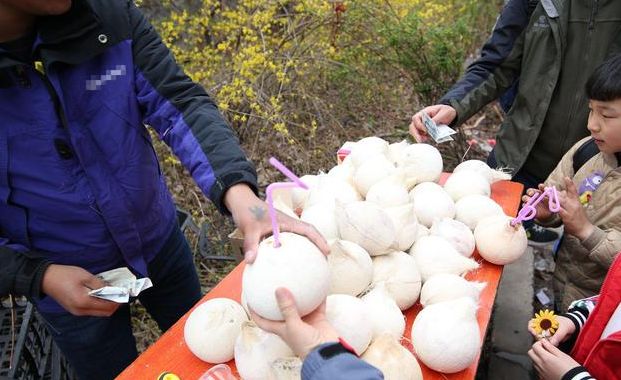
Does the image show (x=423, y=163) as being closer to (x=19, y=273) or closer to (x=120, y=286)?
(x=120, y=286)

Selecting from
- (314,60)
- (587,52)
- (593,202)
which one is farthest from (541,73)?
(314,60)

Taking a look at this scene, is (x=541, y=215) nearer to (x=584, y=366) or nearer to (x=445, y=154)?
(x=584, y=366)

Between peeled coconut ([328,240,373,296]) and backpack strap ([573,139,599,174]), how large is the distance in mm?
1224

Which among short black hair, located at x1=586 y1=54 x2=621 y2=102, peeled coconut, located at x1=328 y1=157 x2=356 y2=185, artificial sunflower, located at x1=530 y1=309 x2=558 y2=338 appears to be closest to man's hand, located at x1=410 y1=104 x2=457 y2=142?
peeled coconut, located at x1=328 y1=157 x2=356 y2=185

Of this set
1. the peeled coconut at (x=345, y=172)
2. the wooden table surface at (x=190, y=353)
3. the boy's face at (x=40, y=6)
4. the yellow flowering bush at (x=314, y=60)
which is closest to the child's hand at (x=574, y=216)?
the wooden table surface at (x=190, y=353)

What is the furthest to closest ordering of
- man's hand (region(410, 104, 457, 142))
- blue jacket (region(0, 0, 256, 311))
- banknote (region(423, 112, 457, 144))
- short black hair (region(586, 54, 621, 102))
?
man's hand (region(410, 104, 457, 142))
banknote (region(423, 112, 457, 144))
short black hair (region(586, 54, 621, 102))
blue jacket (region(0, 0, 256, 311))

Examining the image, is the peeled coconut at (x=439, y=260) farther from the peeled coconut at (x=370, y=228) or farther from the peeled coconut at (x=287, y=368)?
the peeled coconut at (x=287, y=368)

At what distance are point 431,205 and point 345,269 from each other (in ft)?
1.85

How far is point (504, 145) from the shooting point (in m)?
2.34

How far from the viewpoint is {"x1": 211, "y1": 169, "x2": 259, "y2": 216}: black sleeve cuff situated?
1.15 m

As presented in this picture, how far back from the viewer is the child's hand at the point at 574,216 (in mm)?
1552

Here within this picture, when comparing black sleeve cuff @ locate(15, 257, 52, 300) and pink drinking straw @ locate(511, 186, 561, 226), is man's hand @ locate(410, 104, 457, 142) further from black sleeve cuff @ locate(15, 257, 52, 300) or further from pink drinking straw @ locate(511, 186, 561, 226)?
black sleeve cuff @ locate(15, 257, 52, 300)

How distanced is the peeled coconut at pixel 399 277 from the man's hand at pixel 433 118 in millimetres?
897

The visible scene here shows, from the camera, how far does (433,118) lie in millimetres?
2131
